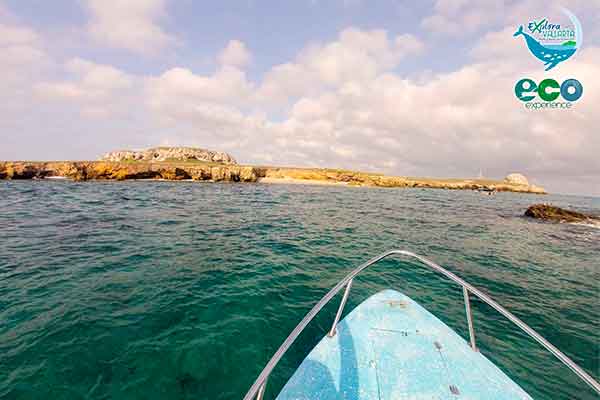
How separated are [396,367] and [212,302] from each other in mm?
4434

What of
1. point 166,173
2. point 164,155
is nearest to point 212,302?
point 166,173

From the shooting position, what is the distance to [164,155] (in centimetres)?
15250

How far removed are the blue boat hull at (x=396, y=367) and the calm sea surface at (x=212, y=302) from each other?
1.08 meters

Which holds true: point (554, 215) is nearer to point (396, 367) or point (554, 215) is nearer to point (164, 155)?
point (396, 367)

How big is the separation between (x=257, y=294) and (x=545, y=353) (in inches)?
Result: 256

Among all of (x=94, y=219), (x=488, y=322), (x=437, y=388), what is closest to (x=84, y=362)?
(x=437, y=388)

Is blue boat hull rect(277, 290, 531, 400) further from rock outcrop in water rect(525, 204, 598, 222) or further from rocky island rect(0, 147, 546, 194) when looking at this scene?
rocky island rect(0, 147, 546, 194)

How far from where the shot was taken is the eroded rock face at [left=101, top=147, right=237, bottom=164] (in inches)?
5842

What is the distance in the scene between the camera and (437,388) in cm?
279

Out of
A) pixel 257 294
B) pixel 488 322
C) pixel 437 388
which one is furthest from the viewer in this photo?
pixel 257 294

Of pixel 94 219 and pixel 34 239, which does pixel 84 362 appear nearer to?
pixel 34 239

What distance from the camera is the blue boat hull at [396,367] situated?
2.71 m

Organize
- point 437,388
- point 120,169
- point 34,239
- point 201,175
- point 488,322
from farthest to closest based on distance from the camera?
point 201,175, point 120,169, point 34,239, point 488,322, point 437,388

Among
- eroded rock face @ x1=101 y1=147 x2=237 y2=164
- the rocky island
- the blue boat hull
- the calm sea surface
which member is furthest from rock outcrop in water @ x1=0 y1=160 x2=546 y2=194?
eroded rock face @ x1=101 y1=147 x2=237 y2=164
